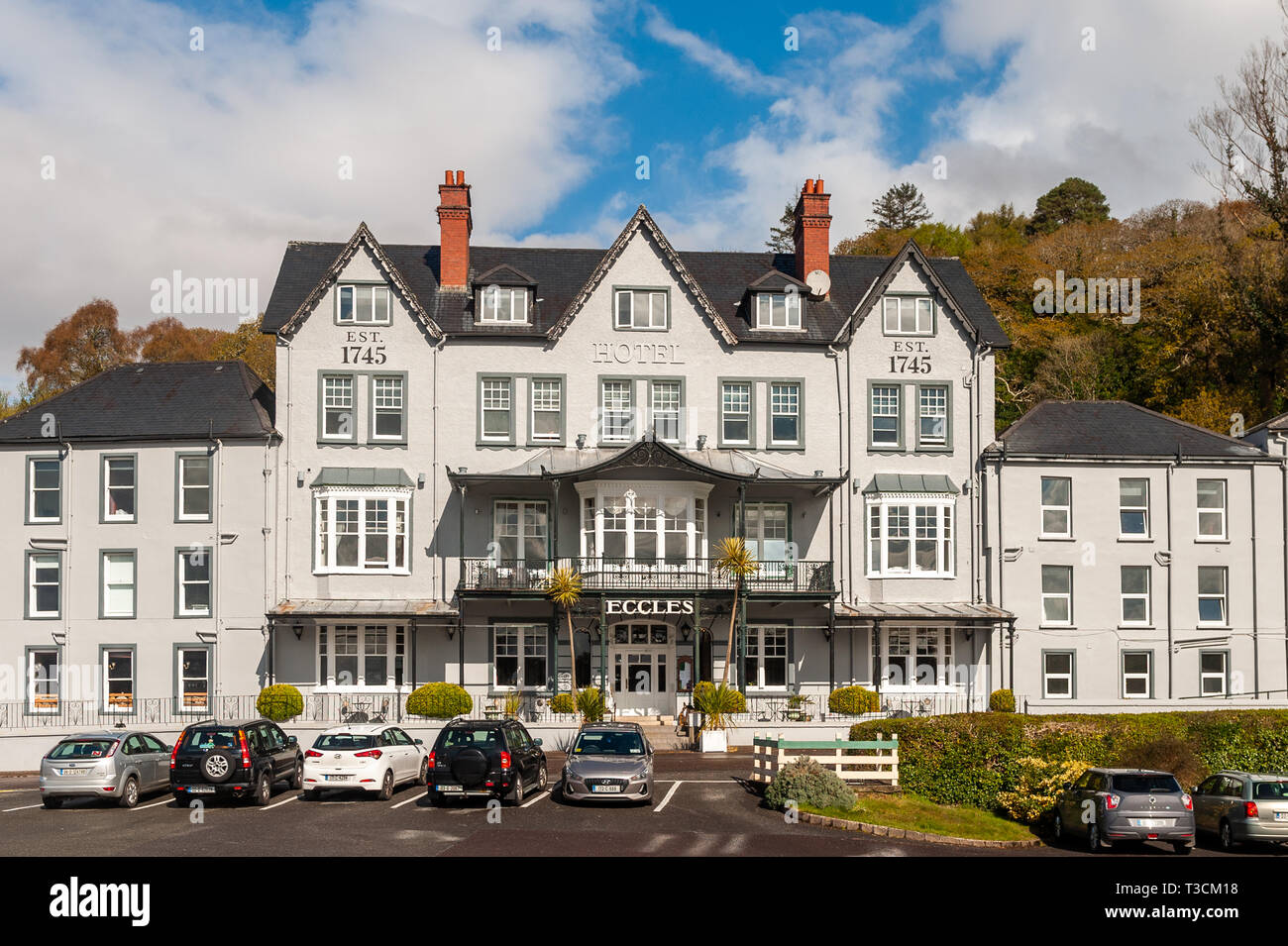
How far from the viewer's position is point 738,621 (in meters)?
38.9

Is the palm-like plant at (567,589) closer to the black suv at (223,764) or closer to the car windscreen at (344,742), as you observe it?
Result: the car windscreen at (344,742)

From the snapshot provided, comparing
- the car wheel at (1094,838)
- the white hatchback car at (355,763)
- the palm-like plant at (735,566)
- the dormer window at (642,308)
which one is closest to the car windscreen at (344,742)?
the white hatchback car at (355,763)

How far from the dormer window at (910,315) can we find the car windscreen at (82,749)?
85.6 ft

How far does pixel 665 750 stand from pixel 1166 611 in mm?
17349

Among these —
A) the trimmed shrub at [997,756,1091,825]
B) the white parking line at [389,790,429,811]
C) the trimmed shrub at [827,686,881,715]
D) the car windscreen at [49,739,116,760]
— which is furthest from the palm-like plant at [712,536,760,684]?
the car windscreen at [49,739,116,760]

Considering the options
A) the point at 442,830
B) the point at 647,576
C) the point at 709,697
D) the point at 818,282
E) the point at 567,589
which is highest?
the point at 818,282

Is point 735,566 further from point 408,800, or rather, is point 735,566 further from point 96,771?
point 96,771

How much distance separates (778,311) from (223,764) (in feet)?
76.7

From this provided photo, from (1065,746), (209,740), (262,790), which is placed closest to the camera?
(262,790)

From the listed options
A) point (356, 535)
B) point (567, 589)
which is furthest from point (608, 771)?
point (356, 535)

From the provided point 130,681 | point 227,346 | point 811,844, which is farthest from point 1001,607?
point 227,346

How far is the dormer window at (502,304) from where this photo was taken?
132 ft

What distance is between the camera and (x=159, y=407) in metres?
40.1
